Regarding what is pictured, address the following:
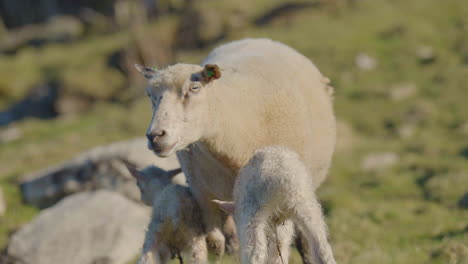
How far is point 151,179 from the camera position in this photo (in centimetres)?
746

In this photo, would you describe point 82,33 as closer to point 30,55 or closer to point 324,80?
point 30,55

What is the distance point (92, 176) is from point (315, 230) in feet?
27.9

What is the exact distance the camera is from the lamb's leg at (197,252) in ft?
21.0

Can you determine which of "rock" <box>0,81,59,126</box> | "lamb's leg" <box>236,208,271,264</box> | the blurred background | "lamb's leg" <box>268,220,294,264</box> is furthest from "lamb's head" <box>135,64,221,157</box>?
"rock" <box>0,81,59,126</box>


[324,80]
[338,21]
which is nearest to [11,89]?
[338,21]

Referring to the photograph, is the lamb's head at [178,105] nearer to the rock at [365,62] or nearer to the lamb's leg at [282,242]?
the lamb's leg at [282,242]

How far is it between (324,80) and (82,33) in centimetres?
3735

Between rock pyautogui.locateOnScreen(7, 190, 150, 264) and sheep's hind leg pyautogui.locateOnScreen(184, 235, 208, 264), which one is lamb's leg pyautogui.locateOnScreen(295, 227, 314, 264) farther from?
rock pyautogui.locateOnScreen(7, 190, 150, 264)

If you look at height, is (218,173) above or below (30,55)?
above

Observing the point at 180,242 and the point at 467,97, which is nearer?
the point at 180,242

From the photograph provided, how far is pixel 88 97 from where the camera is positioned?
95.8ft

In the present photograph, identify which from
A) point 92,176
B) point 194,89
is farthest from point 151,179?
point 92,176

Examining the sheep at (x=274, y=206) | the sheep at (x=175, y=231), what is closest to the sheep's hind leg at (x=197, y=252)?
the sheep at (x=175, y=231)

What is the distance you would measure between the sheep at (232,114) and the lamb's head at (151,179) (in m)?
0.60
